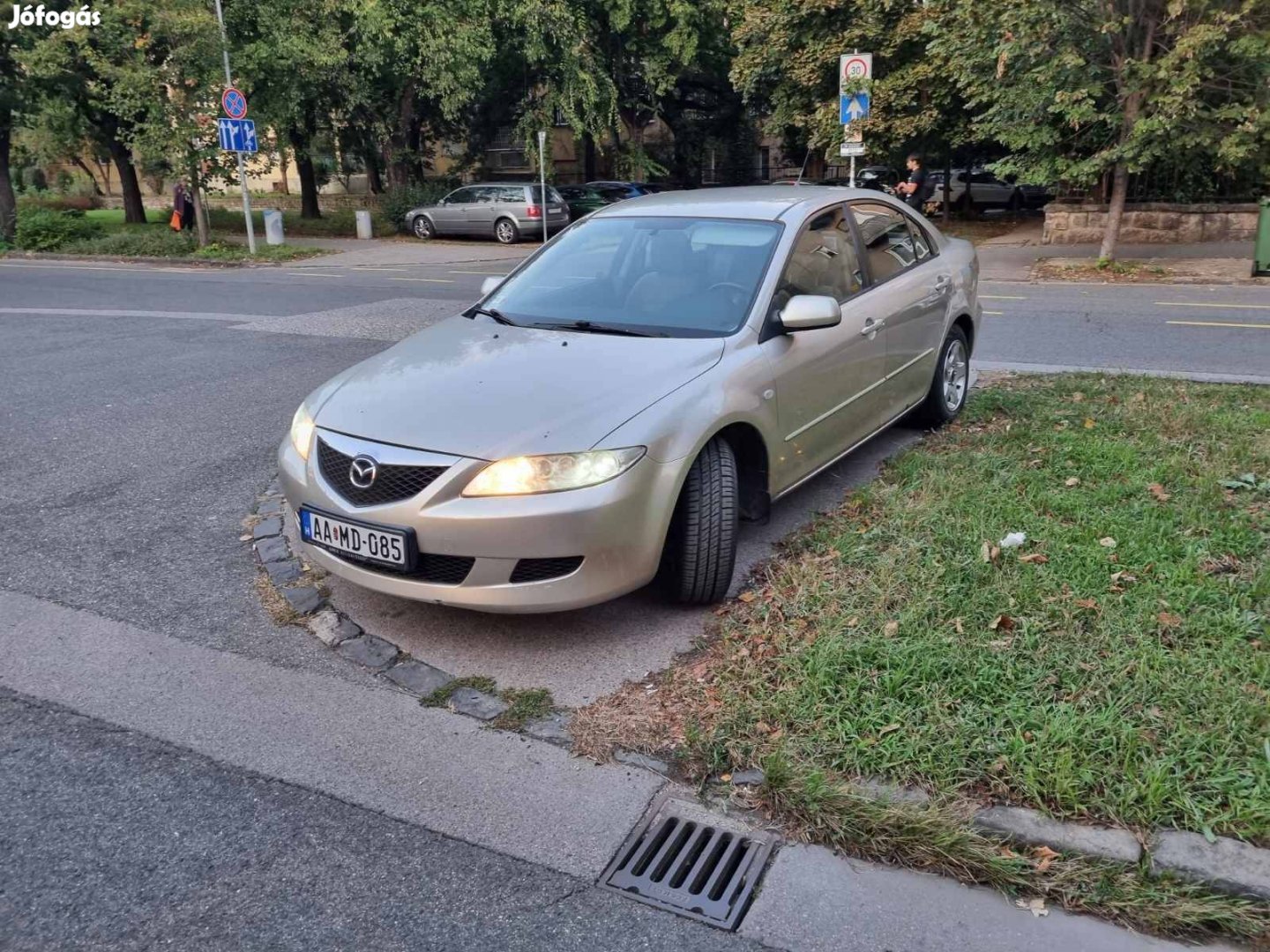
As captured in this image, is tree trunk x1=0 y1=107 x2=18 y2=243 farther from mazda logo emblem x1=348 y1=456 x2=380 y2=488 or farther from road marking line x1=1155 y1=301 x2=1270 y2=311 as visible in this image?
mazda logo emblem x1=348 y1=456 x2=380 y2=488

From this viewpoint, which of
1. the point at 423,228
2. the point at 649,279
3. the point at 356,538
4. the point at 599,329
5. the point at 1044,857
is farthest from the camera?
the point at 423,228

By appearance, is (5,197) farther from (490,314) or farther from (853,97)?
(490,314)

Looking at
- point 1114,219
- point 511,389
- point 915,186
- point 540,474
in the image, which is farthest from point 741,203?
point 1114,219

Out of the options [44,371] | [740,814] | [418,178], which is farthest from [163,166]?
[740,814]

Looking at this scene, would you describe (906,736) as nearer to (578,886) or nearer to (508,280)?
(578,886)

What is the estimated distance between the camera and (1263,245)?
567 inches

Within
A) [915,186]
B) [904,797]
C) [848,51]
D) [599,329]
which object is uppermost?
[848,51]

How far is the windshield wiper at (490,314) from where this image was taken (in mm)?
5012

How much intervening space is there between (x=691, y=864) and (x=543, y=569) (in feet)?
4.08

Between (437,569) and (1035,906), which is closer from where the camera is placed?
(1035,906)

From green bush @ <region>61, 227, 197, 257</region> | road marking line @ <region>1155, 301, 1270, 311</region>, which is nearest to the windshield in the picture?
road marking line @ <region>1155, 301, 1270, 311</region>

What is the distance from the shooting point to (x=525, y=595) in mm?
3736

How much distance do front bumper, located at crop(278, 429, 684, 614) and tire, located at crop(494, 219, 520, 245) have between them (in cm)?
2279

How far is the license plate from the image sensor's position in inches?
148
